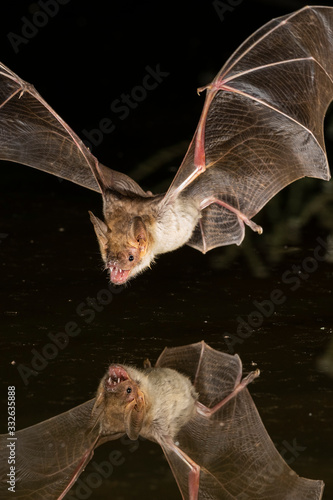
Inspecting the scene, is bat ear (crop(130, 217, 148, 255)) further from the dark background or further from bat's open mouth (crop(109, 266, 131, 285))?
the dark background

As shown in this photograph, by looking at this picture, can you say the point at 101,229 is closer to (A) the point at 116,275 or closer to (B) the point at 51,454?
(A) the point at 116,275

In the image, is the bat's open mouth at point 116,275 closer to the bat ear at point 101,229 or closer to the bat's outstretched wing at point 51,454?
the bat ear at point 101,229

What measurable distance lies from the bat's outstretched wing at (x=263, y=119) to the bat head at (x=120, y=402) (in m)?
1.26

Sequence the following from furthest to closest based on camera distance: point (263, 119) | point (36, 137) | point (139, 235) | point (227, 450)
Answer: point (36, 137)
point (263, 119)
point (139, 235)
point (227, 450)

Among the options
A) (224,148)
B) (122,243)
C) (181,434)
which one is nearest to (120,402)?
(181,434)

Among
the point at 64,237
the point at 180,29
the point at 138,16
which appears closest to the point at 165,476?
the point at 64,237

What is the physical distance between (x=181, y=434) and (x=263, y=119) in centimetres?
222

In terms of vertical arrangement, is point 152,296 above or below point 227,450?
below

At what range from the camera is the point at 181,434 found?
359 centimetres

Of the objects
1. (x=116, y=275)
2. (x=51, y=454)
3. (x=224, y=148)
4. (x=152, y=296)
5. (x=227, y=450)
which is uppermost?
(x=51, y=454)

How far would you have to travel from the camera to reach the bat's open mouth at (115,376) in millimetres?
4008

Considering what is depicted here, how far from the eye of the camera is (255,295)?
4996 mm

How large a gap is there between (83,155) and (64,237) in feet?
3.37

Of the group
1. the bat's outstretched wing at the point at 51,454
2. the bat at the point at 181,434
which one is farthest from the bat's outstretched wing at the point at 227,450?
the bat's outstretched wing at the point at 51,454
